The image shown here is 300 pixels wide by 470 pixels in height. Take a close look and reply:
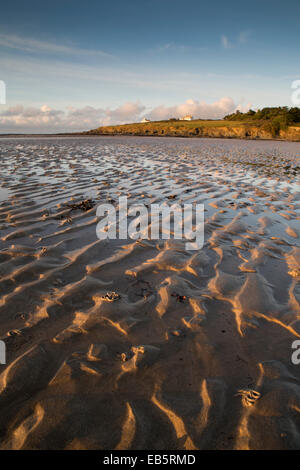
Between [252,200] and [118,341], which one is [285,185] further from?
[118,341]

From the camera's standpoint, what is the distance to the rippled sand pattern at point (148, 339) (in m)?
2.00

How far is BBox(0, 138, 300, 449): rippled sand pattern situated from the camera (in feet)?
6.55

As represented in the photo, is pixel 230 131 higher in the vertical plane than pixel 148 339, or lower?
higher

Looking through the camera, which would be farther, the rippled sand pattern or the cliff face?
the cliff face

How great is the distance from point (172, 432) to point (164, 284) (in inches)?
80.0

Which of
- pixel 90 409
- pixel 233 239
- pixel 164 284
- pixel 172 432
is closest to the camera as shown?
pixel 172 432

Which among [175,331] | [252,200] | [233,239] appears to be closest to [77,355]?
[175,331]

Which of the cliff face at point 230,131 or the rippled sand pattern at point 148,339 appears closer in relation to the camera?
the rippled sand pattern at point 148,339

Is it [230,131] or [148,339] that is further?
[230,131]

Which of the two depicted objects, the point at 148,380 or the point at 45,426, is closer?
the point at 45,426

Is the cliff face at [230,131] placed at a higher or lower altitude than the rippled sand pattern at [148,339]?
higher

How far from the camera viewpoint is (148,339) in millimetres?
2844

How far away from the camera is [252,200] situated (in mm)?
8422

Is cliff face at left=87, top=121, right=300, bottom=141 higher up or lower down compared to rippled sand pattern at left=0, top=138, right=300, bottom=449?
higher up
